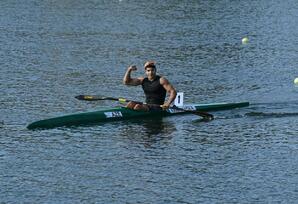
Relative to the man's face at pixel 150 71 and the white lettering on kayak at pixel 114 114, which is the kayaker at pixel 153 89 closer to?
the man's face at pixel 150 71

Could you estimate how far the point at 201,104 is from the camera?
23.2m

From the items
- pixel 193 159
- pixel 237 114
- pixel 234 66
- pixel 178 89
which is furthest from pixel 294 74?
pixel 193 159

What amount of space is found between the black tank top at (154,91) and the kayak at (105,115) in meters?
0.33

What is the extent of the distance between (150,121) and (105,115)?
1.19 m

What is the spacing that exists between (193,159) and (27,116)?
5703mm

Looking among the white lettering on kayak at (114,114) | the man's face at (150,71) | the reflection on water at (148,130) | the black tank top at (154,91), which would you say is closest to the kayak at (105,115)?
the white lettering on kayak at (114,114)

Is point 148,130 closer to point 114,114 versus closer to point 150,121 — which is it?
point 150,121

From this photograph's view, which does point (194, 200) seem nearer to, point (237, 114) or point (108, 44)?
point (237, 114)

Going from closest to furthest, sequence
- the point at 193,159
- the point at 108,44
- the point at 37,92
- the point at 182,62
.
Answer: the point at 193,159 → the point at 37,92 → the point at 182,62 → the point at 108,44

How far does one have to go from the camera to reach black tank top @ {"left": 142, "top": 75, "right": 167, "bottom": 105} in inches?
886

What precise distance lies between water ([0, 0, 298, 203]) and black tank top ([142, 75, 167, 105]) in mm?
729

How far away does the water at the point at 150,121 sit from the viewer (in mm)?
16875

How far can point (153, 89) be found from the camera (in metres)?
22.5

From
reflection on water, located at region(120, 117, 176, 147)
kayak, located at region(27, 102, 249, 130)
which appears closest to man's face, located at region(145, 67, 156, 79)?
kayak, located at region(27, 102, 249, 130)
